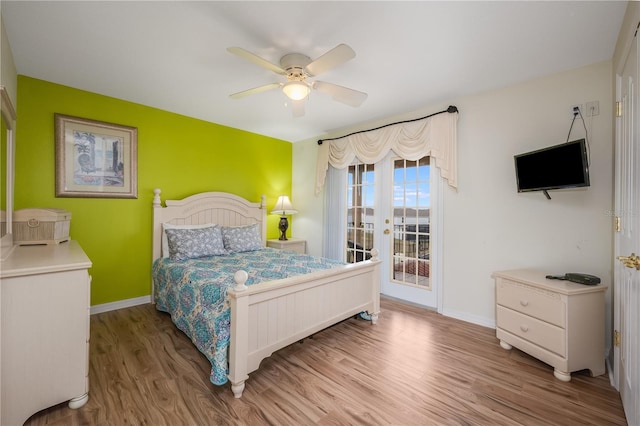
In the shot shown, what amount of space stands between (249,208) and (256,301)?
259cm

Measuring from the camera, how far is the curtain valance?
311 cm

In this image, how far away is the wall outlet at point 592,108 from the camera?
230cm

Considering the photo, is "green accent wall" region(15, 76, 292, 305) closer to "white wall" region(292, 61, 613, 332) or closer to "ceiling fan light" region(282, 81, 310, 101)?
"ceiling fan light" region(282, 81, 310, 101)

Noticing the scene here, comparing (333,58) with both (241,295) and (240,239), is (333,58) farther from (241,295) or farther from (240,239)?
(240,239)

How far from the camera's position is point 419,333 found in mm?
Result: 2742

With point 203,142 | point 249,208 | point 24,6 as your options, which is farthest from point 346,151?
point 24,6

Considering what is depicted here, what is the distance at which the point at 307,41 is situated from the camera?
6.75 ft

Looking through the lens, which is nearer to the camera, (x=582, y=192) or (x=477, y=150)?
(x=582, y=192)

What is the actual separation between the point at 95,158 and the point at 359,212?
3.30 m

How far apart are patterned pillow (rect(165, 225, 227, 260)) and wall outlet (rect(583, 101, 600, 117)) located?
12.6 ft

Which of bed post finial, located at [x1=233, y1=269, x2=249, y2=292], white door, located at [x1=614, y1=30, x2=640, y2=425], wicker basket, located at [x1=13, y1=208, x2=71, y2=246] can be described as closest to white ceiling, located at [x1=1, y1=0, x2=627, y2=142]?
white door, located at [x1=614, y1=30, x2=640, y2=425]

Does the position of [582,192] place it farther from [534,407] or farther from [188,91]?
[188,91]

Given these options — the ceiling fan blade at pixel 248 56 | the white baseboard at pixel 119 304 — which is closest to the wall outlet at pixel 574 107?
the ceiling fan blade at pixel 248 56

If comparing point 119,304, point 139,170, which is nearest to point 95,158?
point 139,170
